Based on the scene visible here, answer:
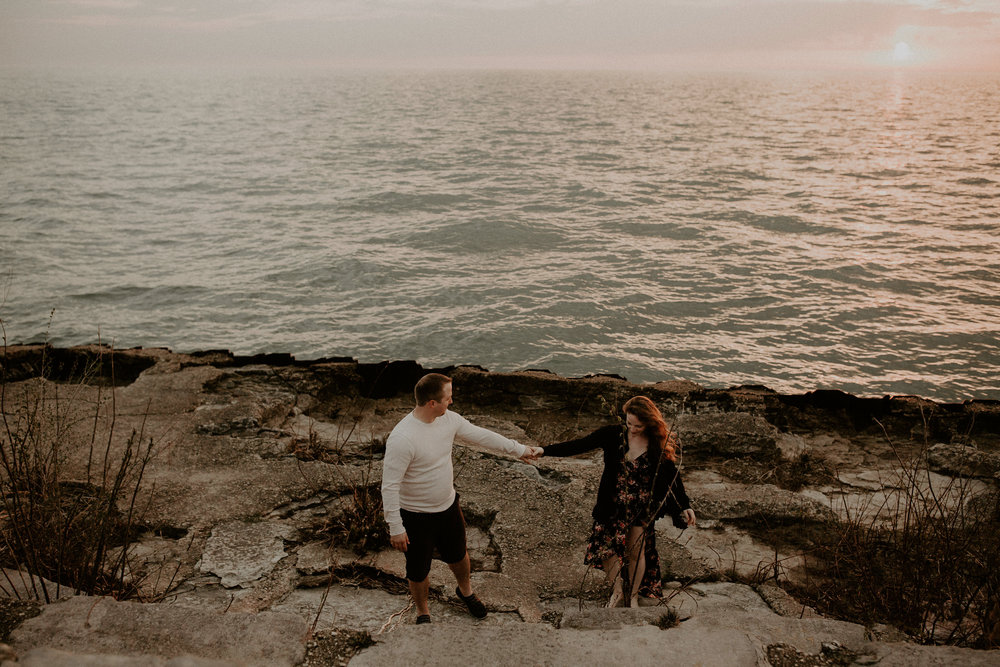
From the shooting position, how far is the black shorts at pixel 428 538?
400 centimetres

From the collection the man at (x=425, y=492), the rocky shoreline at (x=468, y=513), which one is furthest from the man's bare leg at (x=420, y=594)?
the rocky shoreline at (x=468, y=513)

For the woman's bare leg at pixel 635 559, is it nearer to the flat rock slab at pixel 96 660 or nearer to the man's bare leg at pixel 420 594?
the man's bare leg at pixel 420 594

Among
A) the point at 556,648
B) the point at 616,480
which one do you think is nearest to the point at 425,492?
the point at 556,648

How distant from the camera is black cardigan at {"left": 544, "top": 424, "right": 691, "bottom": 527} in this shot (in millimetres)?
4375

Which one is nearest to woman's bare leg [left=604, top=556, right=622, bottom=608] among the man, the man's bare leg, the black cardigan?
the black cardigan

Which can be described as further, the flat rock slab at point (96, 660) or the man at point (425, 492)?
the man at point (425, 492)

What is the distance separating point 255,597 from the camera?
14.0 ft

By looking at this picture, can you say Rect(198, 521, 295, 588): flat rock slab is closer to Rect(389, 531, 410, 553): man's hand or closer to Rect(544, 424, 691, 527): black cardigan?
Rect(389, 531, 410, 553): man's hand

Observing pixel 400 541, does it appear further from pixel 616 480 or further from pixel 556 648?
pixel 616 480

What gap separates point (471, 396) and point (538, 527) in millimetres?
→ 2964

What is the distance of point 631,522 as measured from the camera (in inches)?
173

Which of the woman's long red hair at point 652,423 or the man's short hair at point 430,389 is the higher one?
the man's short hair at point 430,389

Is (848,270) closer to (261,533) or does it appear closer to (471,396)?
(471,396)

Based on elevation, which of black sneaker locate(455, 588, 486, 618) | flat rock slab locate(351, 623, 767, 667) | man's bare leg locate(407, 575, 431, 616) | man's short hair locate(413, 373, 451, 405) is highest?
man's short hair locate(413, 373, 451, 405)
